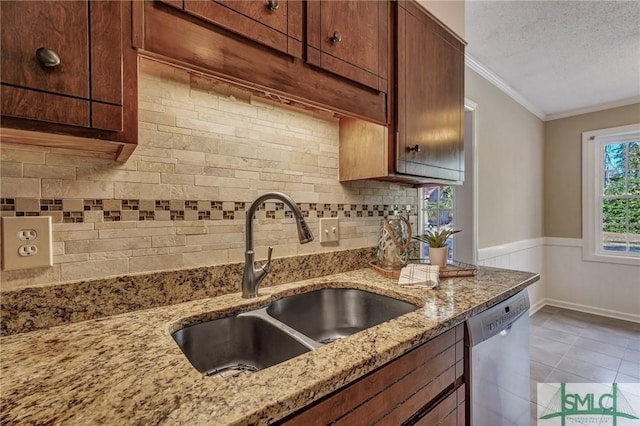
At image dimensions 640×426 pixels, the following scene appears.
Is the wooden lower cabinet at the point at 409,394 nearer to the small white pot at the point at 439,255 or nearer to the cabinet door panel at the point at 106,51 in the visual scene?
the small white pot at the point at 439,255

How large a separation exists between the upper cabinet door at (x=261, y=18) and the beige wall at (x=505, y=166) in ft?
6.45

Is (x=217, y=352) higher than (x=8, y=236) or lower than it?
lower

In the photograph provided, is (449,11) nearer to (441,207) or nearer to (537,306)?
(441,207)

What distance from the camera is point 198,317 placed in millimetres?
822

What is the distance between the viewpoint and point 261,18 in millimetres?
775

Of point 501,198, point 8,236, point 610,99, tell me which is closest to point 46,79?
point 8,236

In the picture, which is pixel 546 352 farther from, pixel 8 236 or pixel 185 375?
pixel 8 236

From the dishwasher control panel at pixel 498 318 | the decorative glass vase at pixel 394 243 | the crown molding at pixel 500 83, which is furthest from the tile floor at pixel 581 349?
the crown molding at pixel 500 83

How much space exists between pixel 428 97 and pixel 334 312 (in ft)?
3.33

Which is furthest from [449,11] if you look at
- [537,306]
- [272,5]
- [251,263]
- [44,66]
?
[537,306]

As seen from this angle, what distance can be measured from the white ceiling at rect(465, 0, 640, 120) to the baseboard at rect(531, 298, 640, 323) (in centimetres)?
228

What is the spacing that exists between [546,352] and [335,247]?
7.80ft

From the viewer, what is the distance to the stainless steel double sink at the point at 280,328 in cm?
82

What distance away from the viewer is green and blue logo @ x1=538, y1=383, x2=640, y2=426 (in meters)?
1.67
